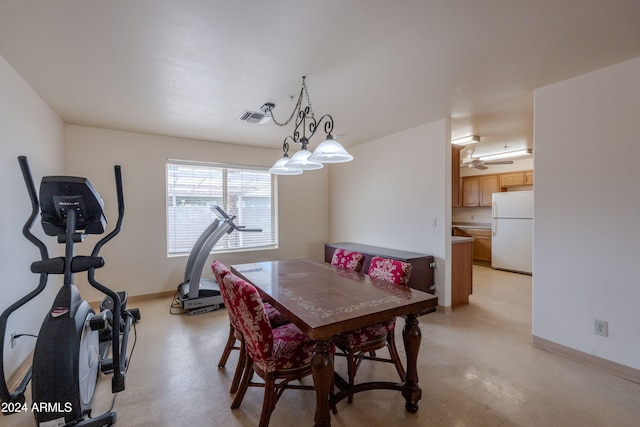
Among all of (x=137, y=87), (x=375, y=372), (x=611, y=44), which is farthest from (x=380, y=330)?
(x=137, y=87)

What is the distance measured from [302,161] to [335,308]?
4.15ft

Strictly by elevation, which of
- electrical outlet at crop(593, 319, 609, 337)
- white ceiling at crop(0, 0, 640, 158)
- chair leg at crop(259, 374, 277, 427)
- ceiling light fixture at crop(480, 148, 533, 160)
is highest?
white ceiling at crop(0, 0, 640, 158)

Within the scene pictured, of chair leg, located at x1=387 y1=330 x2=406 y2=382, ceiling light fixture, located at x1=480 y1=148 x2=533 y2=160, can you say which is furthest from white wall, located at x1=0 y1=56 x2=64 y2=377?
ceiling light fixture, located at x1=480 y1=148 x2=533 y2=160

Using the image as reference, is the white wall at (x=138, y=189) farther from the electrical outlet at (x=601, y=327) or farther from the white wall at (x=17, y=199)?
the electrical outlet at (x=601, y=327)

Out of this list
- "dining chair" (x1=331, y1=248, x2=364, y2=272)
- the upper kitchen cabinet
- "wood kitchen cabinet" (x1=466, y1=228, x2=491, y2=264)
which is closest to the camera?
"dining chair" (x1=331, y1=248, x2=364, y2=272)

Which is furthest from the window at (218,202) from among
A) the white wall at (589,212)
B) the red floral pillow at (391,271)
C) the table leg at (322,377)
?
the white wall at (589,212)

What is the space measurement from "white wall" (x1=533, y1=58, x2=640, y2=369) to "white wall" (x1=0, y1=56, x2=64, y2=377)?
445 cm

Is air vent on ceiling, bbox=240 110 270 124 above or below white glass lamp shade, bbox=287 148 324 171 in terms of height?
above

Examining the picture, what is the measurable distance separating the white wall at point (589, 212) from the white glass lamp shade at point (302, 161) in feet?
7.01

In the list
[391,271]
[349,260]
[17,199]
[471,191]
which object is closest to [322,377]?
[391,271]

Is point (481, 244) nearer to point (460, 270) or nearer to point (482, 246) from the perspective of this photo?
point (482, 246)

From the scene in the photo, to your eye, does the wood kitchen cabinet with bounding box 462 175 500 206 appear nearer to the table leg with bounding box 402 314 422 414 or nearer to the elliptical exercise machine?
the table leg with bounding box 402 314 422 414

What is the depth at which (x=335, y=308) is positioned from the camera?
166 centimetres

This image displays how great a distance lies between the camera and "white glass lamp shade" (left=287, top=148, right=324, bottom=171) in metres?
2.37
